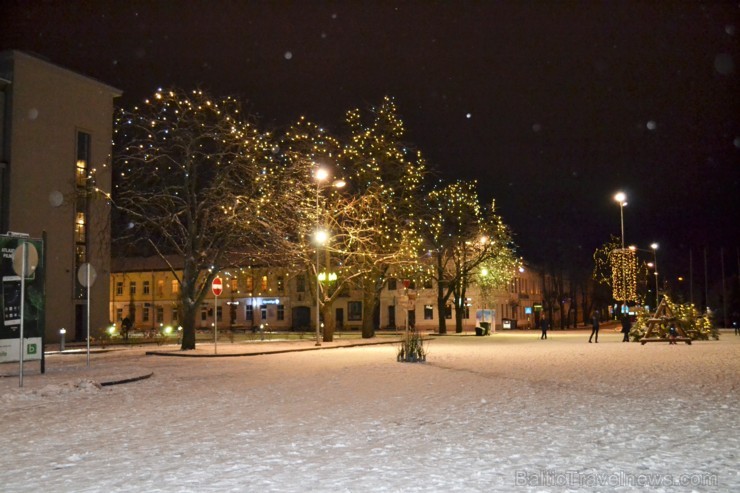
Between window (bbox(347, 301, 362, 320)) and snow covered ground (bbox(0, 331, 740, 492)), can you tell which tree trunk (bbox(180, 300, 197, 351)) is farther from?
window (bbox(347, 301, 362, 320))

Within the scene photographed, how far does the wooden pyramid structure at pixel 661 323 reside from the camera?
39.2 m

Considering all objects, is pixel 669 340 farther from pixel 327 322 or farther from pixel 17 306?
pixel 17 306

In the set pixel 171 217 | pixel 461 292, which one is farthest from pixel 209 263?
pixel 461 292

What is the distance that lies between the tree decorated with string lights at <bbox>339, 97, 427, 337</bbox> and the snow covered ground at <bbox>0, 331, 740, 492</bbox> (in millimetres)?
21864

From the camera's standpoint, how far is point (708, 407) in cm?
1214

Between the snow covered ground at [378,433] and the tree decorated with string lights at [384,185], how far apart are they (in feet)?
71.7

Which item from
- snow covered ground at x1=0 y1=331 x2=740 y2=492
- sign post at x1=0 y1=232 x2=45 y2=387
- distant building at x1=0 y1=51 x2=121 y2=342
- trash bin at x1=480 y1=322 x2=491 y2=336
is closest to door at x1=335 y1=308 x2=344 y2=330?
trash bin at x1=480 y1=322 x2=491 y2=336

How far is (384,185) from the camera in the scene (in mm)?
42938

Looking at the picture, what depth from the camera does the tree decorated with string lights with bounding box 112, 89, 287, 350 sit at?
29.9 meters

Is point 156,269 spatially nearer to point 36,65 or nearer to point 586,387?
point 36,65

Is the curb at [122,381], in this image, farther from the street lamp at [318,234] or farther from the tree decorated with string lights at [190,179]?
the street lamp at [318,234]

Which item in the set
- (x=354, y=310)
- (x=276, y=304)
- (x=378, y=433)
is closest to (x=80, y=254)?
(x=276, y=304)


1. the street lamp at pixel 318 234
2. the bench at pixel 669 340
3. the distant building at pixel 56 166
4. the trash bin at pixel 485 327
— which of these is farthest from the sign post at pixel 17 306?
the trash bin at pixel 485 327

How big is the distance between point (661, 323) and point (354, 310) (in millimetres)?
45444
